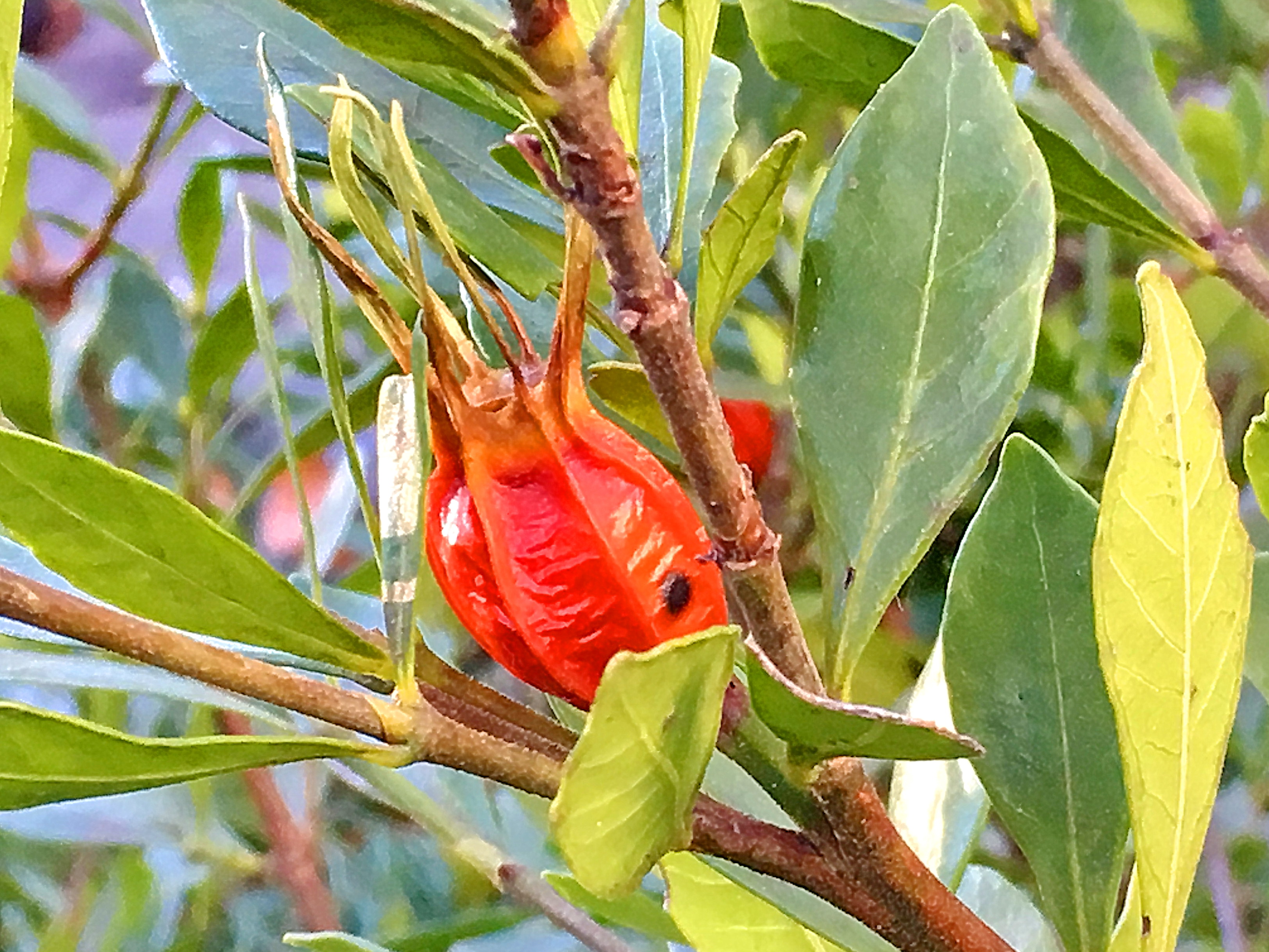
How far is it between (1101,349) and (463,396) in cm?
54

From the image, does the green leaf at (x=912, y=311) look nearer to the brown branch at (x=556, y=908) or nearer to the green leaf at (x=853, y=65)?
the green leaf at (x=853, y=65)

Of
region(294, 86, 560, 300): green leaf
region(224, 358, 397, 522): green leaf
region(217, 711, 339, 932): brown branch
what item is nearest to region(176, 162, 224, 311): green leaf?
region(224, 358, 397, 522): green leaf

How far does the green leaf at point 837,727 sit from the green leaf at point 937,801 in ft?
0.46

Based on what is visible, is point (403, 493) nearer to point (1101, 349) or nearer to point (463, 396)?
point (463, 396)

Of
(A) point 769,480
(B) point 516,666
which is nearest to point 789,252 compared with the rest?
(A) point 769,480

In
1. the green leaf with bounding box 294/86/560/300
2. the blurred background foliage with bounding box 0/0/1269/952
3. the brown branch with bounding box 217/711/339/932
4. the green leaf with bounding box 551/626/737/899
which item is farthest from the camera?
the brown branch with bounding box 217/711/339/932

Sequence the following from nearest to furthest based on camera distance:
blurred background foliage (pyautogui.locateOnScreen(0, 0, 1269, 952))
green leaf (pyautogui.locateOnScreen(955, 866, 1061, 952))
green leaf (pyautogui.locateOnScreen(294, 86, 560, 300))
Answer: green leaf (pyautogui.locateOnScreen(294, 86, 560, 300)) < green leaf (pyautogui.locateOnScreen(955, 866, 1061, 952)) < blurred background foliage (pyautogui.locateOnScreen(0, 0, 1269, 952))

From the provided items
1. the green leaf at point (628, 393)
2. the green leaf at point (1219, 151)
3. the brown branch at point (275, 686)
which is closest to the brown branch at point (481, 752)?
the brown branch at point (275, 686)

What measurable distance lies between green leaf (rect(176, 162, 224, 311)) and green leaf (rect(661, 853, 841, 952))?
1.50 feet

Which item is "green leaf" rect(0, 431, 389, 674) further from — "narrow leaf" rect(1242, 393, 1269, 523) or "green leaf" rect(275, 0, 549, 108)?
"narrow leaf" rect(1242, 393, 1269, 523)

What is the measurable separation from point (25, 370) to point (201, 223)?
27 centimetres

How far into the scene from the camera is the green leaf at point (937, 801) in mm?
376

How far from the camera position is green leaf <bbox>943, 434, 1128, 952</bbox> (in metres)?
0.28

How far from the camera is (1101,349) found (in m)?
0.69
